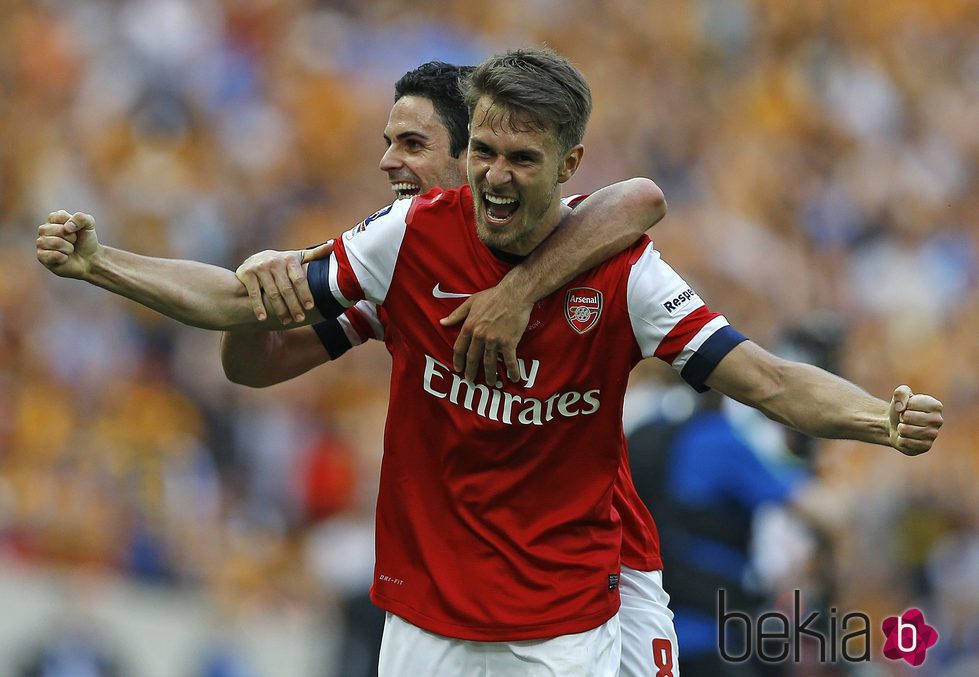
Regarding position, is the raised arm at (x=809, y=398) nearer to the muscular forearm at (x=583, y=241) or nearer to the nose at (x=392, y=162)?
the muscular forearm at (x=583, y=241)

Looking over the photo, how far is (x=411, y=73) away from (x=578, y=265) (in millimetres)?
1323

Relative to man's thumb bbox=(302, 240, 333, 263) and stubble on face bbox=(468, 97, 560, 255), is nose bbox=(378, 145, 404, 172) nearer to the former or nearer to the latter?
man's thumb bbox=(302, 240, 333, 263)

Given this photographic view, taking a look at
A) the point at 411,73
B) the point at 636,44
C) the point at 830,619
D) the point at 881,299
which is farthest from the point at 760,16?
the point at 411,73

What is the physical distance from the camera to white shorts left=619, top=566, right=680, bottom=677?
500 cm

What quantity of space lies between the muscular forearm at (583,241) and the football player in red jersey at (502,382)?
47 millimetres

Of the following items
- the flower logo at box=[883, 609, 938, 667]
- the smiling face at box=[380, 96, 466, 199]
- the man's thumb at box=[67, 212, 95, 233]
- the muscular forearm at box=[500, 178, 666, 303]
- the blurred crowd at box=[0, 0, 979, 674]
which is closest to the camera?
the man's thumb at box=[67, 212, 95, 233]

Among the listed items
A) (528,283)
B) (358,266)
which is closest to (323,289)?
(358,266)

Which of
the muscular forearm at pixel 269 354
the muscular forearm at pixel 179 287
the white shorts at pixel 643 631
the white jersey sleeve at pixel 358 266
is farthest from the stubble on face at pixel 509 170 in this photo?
the white shorts at pixel 643 631

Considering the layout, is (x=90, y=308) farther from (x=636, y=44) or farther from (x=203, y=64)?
(x=636, y=44)

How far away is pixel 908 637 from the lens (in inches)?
308

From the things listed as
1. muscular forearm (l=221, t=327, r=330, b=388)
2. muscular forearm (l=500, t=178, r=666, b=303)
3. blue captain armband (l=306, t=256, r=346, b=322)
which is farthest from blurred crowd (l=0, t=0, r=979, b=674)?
blue captain armband (l=306, t=256, r=346, b=322)

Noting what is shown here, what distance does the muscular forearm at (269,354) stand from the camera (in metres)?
5.10

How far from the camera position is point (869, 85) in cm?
1382

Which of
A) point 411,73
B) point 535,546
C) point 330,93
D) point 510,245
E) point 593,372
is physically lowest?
point 535,546
